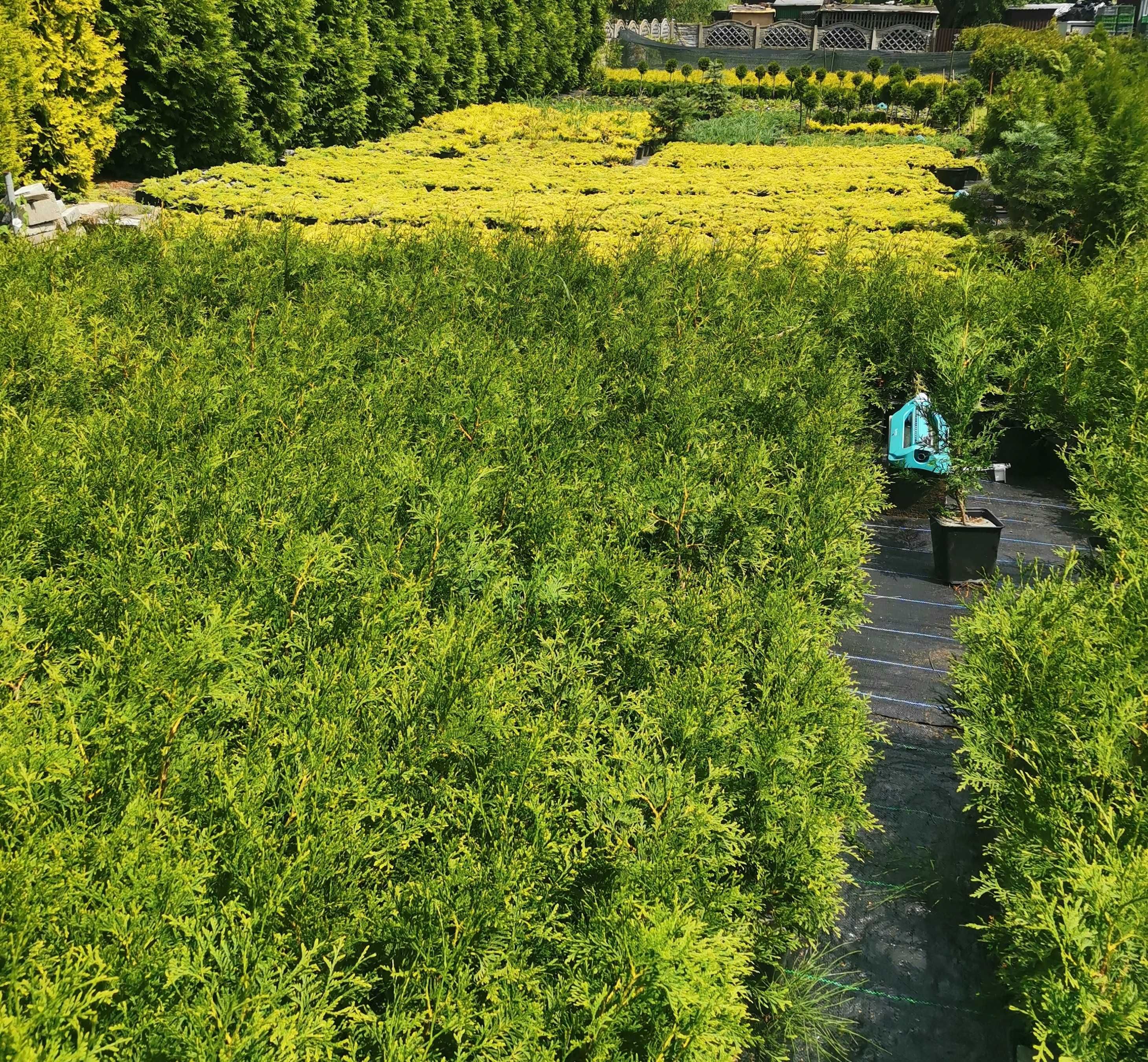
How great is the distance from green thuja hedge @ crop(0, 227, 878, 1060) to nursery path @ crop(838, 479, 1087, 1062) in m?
0.40

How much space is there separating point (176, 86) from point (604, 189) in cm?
673

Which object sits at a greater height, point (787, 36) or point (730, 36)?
point (730, 36)

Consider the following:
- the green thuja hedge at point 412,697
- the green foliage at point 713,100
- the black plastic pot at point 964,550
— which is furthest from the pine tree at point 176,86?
the green foliage at point 713,100

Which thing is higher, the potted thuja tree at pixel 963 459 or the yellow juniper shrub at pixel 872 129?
the yellow juniper shrub at pixel 872 129

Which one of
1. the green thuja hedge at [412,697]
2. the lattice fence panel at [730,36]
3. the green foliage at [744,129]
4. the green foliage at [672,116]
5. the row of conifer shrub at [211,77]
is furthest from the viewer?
the lattice fence panel at [730,36]

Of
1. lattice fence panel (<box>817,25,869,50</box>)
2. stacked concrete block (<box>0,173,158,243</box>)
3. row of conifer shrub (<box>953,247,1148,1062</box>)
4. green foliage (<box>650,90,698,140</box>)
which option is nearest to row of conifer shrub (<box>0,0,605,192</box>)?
stacked concrete block (<box>0,173,158,243</box>)

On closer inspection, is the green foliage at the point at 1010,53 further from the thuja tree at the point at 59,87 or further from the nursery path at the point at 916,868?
the nursery path at the point at 916,868

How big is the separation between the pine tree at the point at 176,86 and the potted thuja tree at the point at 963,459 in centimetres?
1248

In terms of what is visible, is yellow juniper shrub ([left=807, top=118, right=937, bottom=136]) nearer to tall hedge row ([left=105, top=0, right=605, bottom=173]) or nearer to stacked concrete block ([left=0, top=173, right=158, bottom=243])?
tall hedge row ([left=105, top=0, right=605, bottom=173])

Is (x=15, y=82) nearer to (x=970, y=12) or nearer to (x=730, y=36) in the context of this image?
(x=730, y=36)

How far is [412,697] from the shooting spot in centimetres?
279

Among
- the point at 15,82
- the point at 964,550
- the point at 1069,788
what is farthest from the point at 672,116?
the point at 1069,788

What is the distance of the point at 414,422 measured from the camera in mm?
5094

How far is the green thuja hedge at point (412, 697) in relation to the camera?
198 cm
